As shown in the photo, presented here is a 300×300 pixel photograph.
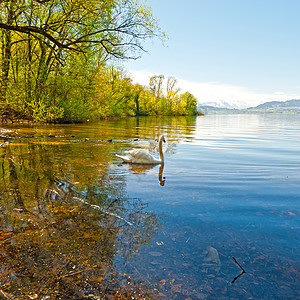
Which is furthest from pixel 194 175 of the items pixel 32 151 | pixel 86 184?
pixel 32 151

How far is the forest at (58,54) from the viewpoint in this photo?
1514 cm

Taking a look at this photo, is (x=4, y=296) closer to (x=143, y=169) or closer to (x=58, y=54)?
(x=143, y=169)

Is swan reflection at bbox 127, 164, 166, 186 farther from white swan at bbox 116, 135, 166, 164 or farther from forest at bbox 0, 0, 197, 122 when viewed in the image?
forest at bbox 0, 0, 197, 122

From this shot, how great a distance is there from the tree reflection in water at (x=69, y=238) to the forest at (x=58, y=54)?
10875 millimetres

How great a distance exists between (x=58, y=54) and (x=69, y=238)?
641 inches

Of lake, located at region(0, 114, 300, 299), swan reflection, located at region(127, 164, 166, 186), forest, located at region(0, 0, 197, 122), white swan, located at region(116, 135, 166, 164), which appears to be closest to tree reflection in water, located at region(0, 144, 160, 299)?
lake, located at region(0, 114, 300, 299)

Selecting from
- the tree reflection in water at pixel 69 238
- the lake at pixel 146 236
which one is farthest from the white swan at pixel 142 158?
the tree reflection in water at pixel 69 238

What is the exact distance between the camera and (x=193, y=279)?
10.8 ft

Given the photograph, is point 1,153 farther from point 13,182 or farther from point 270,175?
point 270,175

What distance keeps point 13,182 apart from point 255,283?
22.5 feet

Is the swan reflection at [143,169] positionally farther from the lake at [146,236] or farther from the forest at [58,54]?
the forest at [58,54]

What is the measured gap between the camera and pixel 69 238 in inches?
163

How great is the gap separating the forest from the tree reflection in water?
35.7 feet

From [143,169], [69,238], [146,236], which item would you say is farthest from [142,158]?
[69,238]
